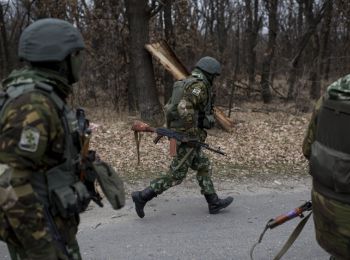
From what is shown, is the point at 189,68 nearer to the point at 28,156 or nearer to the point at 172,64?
the point at 172,64

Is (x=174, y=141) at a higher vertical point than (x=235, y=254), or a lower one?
higher

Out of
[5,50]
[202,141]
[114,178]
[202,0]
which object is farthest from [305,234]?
[202,0]

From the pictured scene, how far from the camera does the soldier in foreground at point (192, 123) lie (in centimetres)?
532

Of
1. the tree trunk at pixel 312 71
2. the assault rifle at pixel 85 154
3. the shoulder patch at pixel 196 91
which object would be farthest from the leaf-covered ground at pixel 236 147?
the assault rifle at pixel 85 154

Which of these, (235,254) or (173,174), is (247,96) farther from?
(235,254)

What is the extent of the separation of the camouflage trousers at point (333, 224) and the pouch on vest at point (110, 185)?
1.06 m

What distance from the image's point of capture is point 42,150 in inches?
88.5

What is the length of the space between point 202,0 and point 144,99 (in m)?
11.5

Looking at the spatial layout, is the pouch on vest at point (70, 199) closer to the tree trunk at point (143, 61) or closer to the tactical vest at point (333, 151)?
the tactical vest at point (333, 151)

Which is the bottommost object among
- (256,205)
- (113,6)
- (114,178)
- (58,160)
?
(256,205)

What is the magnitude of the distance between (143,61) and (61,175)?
863cm

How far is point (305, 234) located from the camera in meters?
4.92

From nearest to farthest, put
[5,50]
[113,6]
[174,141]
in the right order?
[174,141], [113,6], [5,50]

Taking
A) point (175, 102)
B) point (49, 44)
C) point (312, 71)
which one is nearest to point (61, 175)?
point (49, 44)
